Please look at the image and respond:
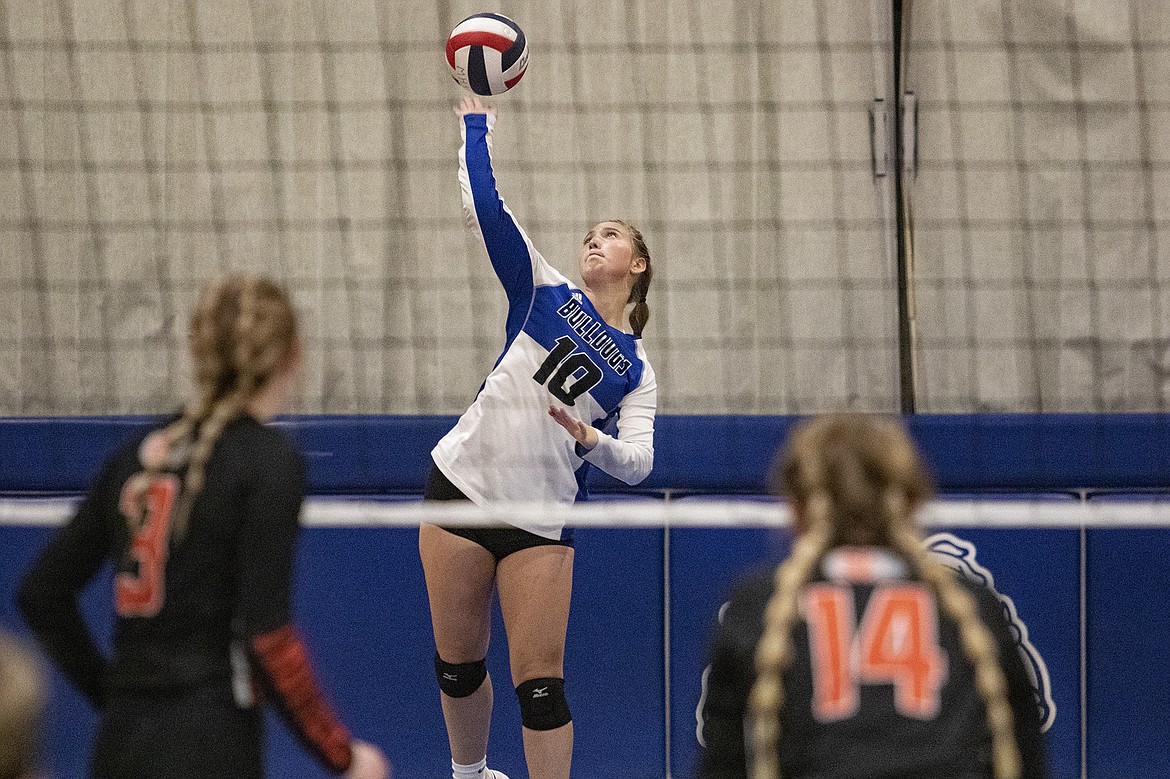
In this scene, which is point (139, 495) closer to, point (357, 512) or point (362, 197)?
point (357, 512)

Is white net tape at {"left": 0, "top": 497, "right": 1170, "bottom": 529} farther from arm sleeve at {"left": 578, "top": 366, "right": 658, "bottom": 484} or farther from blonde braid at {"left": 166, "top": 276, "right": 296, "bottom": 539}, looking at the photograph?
blonde braid at {"left": 166, "top": 276, "right": 296, "bottom": 539}

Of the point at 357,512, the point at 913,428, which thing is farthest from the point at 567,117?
the point at 357,512

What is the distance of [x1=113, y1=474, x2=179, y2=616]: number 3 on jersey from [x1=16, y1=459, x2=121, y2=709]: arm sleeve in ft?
0.31

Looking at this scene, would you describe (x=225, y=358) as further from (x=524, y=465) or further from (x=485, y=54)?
(x=485, y=54)

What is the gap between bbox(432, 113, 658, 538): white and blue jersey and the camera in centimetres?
368

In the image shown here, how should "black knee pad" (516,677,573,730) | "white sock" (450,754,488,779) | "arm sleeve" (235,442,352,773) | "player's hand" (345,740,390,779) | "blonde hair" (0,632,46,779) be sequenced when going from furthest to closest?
"white sock" (450,754,488,779) < "black knee pad" (516,677,573,730) < "player's hand" (345,740,390,779) < "arm sleeve" (235,442,352,773) < "blonde hair" (0,632,46,779)

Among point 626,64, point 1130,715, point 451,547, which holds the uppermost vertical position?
point 626,64

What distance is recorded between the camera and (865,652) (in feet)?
5.63

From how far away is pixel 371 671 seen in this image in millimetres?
4422

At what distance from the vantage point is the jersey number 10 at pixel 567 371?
12.3 ft

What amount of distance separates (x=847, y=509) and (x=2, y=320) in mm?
4440

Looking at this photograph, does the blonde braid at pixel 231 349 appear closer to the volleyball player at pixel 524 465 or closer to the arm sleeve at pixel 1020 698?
the arm sleeve at pixel 1020 698

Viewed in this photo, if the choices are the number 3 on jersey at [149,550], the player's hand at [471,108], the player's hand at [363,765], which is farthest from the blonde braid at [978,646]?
the player's hand at [471,108]

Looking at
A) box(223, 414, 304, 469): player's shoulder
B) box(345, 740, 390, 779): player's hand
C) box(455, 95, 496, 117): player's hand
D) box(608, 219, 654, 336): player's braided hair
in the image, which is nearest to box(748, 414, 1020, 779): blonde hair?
box(345, 740, 390, 779): player's hand
